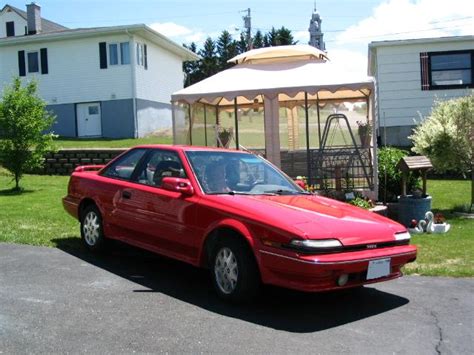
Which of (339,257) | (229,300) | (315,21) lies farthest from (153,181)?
(315,21)

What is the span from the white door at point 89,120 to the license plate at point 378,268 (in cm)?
2420

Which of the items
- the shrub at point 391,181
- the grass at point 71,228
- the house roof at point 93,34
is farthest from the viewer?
the house roof at point 93,34

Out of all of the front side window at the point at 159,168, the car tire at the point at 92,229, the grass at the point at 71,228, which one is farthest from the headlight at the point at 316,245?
the car tire at the point at 92,229

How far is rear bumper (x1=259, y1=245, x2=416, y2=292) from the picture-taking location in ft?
15.7

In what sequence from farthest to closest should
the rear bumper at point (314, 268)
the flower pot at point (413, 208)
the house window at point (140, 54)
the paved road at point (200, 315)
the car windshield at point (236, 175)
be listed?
the house window at point (140, 54)
the flower pot at point (413, 208)
the car windshield at point (236, 175)
the rear bumper at point (314, 268)
the paved road at point (200, 315)

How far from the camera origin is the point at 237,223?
17.4 feet

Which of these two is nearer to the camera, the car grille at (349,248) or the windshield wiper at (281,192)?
the car grille at (349,248)

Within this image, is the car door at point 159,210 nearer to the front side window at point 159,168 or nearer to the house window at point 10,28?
the front side window at point 159,168

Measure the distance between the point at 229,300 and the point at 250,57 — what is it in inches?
337

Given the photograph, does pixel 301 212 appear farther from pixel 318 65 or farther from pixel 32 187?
pixel 32 187

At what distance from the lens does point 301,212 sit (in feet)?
17.6

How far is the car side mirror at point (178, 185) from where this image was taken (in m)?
5.87

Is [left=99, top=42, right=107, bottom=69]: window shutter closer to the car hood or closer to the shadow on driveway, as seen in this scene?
the shadow on driveway

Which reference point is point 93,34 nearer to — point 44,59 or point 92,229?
point 44,59
